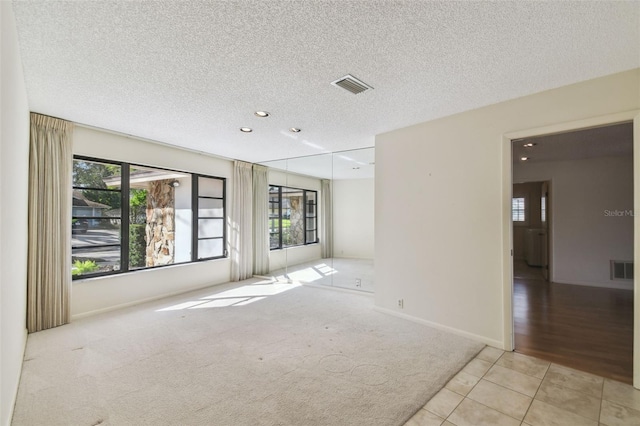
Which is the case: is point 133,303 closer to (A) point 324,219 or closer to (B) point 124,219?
(B) point 124,219

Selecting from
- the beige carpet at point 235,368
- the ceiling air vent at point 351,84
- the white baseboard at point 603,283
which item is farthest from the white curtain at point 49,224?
the white baseboard at point 603,283

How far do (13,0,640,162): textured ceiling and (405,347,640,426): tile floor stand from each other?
8.59ft

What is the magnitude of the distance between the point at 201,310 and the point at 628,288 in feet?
25.0

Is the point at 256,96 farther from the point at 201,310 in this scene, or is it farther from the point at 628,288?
the point at 628,288

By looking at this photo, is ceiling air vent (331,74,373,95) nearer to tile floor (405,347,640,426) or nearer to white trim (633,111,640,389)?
white trim (633,111,640,389)

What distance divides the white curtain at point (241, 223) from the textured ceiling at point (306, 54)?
2.63m

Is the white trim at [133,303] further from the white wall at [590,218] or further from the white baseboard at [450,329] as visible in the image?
the white wall at [590,218]

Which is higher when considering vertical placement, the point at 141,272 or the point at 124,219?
the point at 124,219

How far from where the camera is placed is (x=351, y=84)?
8.58 ft

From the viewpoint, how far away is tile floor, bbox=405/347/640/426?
192 cm

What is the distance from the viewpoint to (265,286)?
220 inches

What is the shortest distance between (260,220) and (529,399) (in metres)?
5.36

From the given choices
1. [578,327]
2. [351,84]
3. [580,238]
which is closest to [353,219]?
[351,84]

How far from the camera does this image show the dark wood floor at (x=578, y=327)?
2.67 meters
